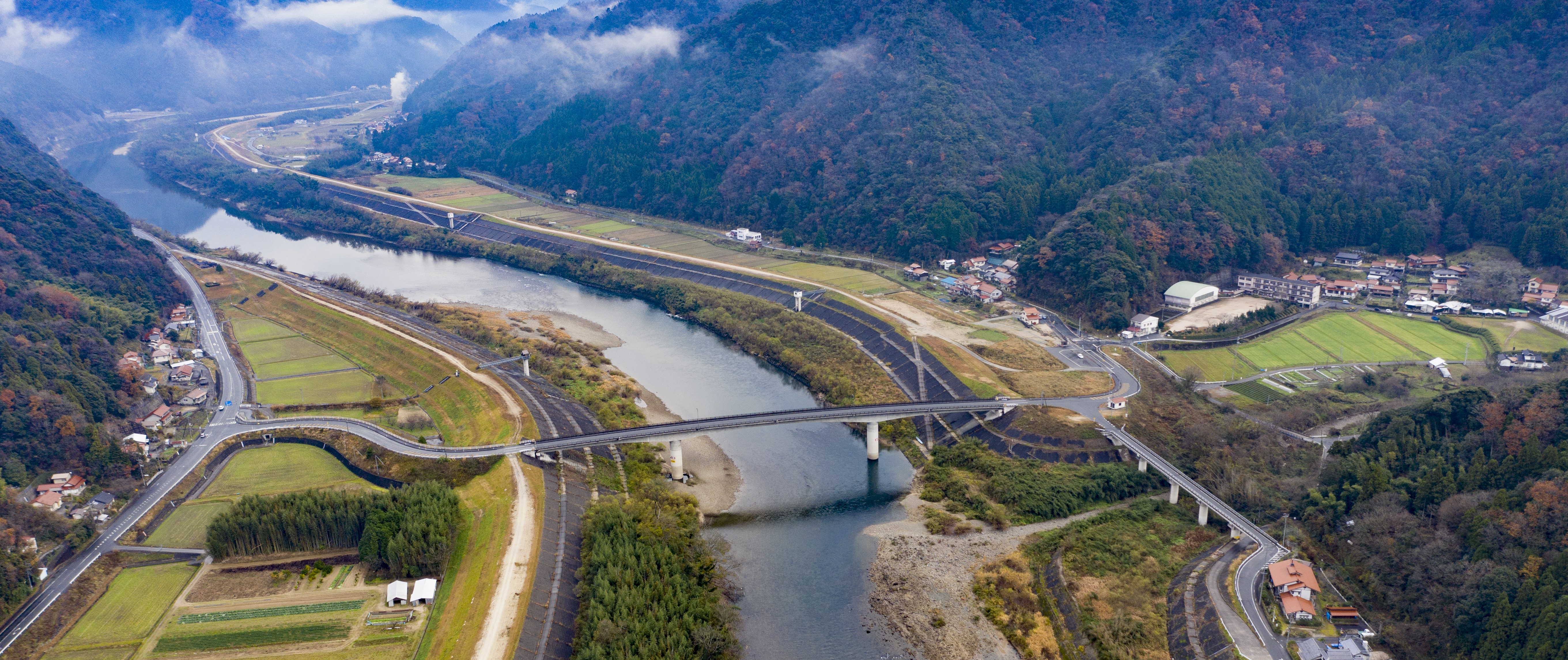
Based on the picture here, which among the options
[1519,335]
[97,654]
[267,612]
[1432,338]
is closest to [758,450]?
[267,612]

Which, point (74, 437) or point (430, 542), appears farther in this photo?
point (74, 437)

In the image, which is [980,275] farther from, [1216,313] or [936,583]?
[936,583]

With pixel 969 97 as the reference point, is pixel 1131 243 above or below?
below

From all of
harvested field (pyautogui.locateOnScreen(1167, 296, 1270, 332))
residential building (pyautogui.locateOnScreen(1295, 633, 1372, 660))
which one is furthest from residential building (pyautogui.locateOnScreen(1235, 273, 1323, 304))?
residential building (pyautogui.locateOnScreen(1295, 633, 1372, 660))

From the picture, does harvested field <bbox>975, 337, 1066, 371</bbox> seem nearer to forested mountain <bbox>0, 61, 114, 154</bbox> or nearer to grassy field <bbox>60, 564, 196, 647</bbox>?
grassy field <bbox>60, 564, 196, 647</bbox>

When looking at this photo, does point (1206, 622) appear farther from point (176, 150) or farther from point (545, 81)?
point (176, 150)

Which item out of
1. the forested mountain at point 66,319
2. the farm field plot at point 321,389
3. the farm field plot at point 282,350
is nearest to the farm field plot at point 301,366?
the farm field plot at point 282,350

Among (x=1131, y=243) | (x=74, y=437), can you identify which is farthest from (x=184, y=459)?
(x=1131, y=243)
